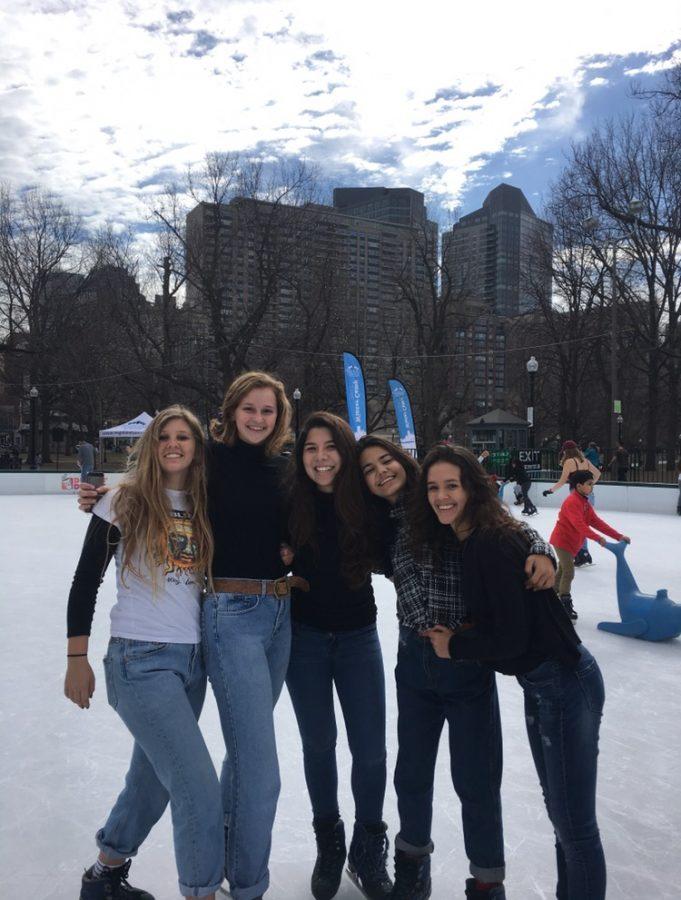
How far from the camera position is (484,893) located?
2.13 metres

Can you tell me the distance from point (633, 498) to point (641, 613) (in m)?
12.2

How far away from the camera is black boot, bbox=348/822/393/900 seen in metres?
2.32

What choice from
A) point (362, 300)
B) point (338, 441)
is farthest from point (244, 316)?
point (338, 441)

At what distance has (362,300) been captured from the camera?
41125 millimetres

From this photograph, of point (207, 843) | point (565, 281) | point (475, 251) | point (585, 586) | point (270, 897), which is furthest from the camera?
point (475, 251)

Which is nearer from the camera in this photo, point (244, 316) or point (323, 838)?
point (323, 838)

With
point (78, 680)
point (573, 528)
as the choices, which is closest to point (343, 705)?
point (78, 680)

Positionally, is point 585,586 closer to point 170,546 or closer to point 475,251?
point 170,546

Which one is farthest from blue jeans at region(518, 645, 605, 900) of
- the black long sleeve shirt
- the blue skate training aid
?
the blue skate training aid

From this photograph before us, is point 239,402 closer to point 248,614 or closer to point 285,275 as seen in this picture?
point 248,614

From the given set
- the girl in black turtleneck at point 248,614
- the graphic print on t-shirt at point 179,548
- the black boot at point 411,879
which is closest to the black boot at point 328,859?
the black boot at point 411,879

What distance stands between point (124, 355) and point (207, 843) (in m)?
33.9

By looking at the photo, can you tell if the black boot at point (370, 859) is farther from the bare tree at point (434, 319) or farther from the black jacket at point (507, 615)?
the bare tree at point (434, 319)

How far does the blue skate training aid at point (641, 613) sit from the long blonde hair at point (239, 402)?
4.04m
